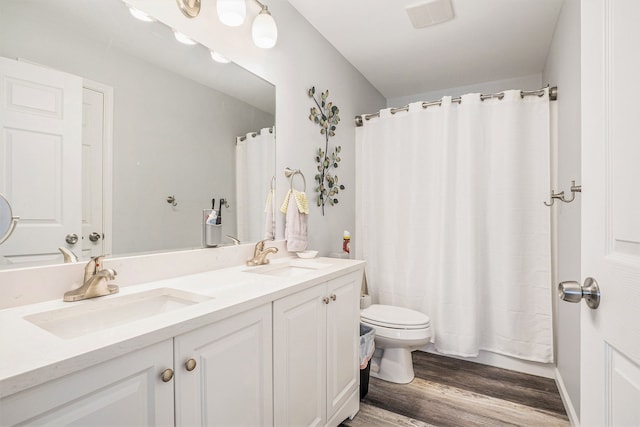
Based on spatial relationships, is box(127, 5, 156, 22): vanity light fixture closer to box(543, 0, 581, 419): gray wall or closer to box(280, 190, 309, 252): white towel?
box(280, 190, 309, 252): white towel

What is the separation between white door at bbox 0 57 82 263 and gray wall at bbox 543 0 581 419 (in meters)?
2.14

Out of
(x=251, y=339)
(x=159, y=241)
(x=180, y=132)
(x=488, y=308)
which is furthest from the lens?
(x=488, y=308)

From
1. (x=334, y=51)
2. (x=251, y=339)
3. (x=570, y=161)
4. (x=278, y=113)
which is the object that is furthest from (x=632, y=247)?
(x=334, y=51)

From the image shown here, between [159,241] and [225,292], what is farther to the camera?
[159,241]

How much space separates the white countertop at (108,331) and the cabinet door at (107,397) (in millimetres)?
25

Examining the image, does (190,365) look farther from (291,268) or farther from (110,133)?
(291,268)

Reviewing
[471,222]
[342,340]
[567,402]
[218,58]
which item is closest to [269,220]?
[342,340]

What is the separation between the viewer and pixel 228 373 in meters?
0.92

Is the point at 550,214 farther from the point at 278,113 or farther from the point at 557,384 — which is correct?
the point at 278,113

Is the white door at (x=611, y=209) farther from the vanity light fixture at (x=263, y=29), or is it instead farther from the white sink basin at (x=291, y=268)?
the vanity light fixture at (x=263, y=29)

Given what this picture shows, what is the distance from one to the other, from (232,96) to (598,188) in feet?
4.99

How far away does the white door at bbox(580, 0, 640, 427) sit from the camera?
56 centimetres

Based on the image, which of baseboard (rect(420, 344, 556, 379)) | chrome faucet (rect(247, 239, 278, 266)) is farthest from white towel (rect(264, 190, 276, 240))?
baseboard (rect(420, 344, 556, 379))

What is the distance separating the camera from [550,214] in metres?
2.16
